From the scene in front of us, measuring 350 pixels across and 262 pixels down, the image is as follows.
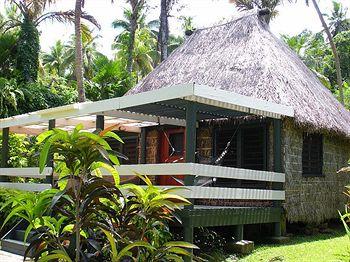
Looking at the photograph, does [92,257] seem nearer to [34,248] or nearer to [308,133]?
[34,248]

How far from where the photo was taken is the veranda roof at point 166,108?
7.68m

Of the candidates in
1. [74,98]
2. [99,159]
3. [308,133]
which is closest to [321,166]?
[308,133]

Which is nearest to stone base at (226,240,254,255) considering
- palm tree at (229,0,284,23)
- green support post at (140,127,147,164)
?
green support post at (140,127,147,164)

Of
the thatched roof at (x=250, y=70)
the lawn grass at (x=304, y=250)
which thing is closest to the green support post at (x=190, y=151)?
the lawn grass at (x=304, y=250)

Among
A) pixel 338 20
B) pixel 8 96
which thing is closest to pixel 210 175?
pixel 8 96

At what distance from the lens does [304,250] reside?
8492mm

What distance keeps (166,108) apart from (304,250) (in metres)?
3.77

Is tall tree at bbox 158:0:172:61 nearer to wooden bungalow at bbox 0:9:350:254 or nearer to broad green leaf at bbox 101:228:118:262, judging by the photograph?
wooden bungalow at bbox 0:9:350:254

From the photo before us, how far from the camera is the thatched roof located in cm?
1041

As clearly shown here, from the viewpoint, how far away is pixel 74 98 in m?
22.0

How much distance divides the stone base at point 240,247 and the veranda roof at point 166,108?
2.38 metres

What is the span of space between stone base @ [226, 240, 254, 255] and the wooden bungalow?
0.27 metres

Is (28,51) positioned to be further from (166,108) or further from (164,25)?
(166,108)

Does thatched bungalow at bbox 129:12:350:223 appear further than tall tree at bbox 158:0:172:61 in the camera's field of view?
No
